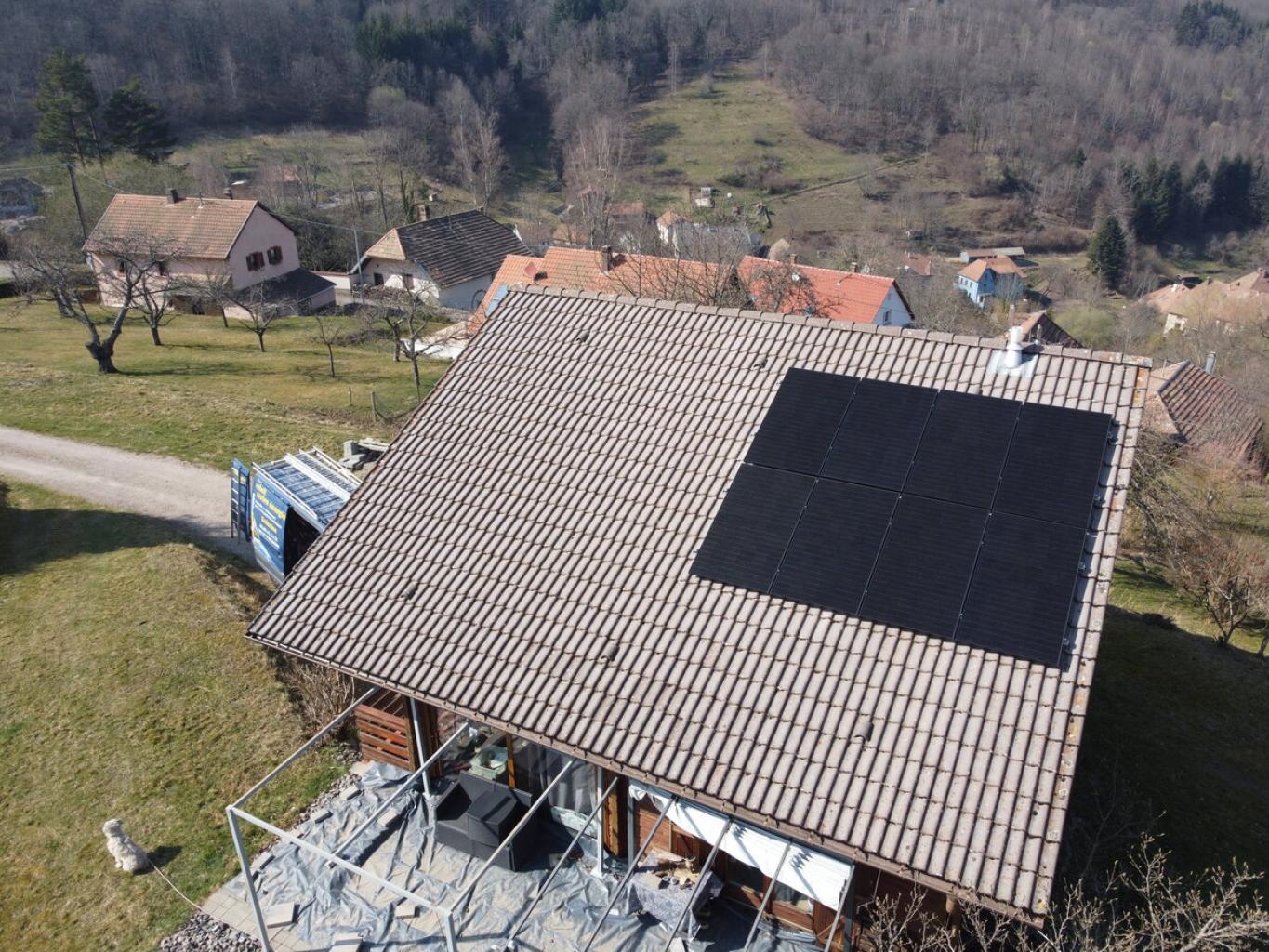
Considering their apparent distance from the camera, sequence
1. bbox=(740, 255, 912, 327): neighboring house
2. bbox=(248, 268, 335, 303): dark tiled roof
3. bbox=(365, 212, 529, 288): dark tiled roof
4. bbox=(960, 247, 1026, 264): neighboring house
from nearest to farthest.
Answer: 1. bbox=(740, 255, 912, 327): neighboring house
2. bbox=(248, 268, 335, 303): dark tiled roof
3. bbox=(365, 212, 529, 288): dark tiled roof
4. bbox=(960, 247, 1026, 264): neighboring house

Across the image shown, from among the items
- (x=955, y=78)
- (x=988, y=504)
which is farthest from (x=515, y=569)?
(x=955, y=78)

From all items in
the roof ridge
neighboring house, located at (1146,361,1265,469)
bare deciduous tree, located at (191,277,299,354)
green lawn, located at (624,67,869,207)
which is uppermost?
the roof ridge

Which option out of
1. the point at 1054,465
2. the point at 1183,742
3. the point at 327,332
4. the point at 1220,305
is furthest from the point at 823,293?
the point at 1220,305

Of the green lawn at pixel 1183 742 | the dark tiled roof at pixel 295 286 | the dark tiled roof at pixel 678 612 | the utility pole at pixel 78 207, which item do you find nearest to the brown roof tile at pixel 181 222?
the dark tiled roof at pixel 295 286

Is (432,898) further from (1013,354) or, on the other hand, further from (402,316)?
(402,316)

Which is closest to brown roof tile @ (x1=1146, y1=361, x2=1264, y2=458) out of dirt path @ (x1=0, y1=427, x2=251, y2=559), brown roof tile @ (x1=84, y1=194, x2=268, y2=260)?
dirt path @ (x1=0, y1=427, x2=251, y2=559)

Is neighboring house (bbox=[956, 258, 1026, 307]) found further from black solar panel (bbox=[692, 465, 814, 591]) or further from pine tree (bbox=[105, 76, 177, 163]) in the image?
black solar panel (bbox=[692, 465, 814, 591])
